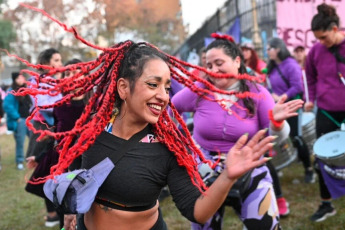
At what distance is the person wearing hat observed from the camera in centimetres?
854

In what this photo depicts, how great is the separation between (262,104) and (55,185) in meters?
1.66

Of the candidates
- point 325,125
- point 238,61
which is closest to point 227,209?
point 325,125

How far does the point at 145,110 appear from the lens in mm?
2148

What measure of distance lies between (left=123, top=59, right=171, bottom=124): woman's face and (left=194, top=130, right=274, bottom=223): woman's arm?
435 mm

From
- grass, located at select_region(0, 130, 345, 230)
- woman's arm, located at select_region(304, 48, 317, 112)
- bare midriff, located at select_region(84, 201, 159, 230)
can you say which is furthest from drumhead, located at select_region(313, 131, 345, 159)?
bare midriff, located at select_region(84, 201, 159, 230)

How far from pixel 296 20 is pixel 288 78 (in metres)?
1.08

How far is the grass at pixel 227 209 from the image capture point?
4.86 m

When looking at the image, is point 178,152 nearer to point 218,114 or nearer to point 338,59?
point 218,114

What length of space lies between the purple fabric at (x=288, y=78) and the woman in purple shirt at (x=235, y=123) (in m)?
2.93

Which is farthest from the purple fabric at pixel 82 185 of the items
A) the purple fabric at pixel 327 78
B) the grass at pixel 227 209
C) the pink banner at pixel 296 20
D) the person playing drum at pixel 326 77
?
the pink banner at pixel 296 20

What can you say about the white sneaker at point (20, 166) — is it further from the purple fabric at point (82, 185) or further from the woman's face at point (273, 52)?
the purple fabric at point (82, 185)

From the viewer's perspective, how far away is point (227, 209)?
5.45m

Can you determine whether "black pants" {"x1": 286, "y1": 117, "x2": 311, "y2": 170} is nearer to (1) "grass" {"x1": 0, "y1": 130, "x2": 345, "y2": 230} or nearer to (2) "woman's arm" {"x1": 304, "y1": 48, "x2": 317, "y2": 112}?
(1) "grass" {"x1": 0, "y1": 130, "x2": 345, "y2": 230}

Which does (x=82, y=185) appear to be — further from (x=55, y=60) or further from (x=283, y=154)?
(x=283, y=154)
